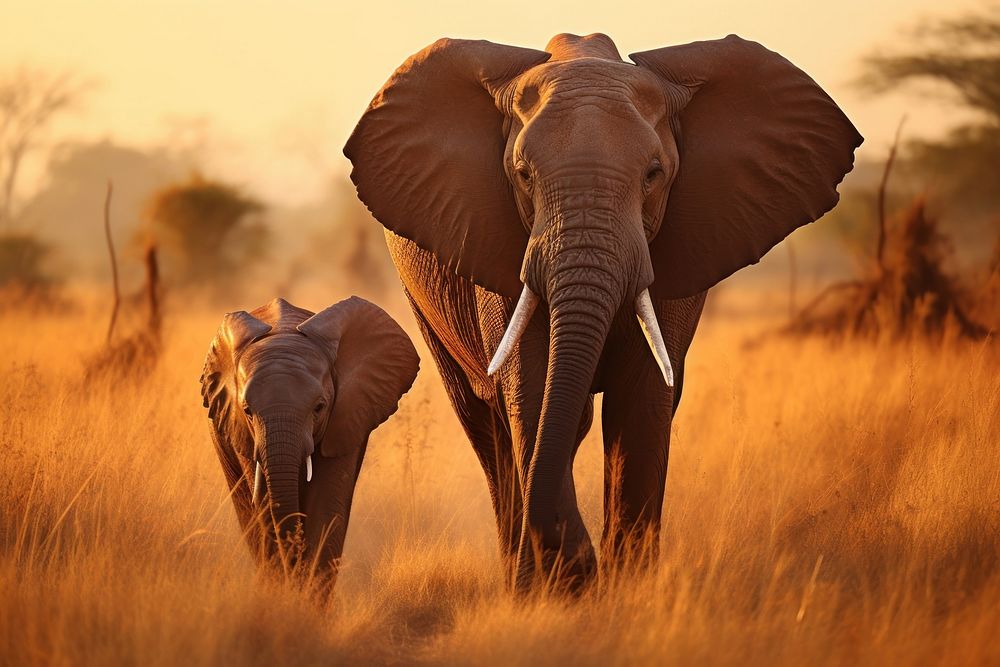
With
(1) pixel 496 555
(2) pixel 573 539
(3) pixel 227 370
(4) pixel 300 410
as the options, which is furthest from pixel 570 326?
(1) pixel 496 555

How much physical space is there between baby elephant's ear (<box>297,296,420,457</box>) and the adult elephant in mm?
452

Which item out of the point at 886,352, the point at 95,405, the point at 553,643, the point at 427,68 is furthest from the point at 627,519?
the point at 886,352

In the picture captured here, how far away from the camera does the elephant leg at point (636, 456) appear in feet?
20.2

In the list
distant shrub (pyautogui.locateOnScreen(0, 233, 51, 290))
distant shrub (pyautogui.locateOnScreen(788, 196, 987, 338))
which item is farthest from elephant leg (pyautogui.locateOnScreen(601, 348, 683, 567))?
distant shrub (pyautogui.locateOnScreen(0, 233, 51, 290))

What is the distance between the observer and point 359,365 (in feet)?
22.2

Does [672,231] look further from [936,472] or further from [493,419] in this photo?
[936,472]

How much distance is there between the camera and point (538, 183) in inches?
218

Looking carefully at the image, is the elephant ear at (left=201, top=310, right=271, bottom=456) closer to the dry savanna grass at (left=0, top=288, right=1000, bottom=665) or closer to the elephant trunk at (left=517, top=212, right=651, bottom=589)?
the dry savanna grass at (left=0, top=288, right=1000, bottom=665)

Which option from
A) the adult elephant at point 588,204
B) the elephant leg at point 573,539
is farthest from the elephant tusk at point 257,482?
the elephant leg at point 573,539

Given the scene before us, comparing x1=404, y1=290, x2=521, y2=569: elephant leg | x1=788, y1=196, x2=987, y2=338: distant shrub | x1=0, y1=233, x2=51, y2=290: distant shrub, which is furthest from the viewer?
x1=0, y1=233, x2=51, y2=290: distant shrub

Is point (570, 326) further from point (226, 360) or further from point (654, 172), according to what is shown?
point (226, 360)

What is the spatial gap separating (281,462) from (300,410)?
243 millimetres

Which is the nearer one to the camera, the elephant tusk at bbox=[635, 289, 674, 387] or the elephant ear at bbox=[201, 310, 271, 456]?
the elephant tusk at bbox=[635, 289, 674, 387]

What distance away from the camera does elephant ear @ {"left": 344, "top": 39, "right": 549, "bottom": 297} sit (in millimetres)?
6039
